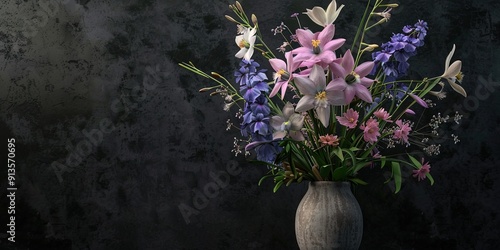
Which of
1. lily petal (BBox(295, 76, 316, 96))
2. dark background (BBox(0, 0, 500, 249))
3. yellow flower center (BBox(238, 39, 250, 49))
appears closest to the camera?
lily petal (BBox(295, 76, 316, 96))

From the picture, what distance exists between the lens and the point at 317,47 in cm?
122

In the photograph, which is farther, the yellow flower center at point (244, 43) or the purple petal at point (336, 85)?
the yellow flower center at point (244, 43)

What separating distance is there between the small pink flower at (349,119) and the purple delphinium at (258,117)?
0.45 feet

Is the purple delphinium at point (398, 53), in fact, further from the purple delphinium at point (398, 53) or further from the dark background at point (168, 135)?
the dark background at point (168, 135)

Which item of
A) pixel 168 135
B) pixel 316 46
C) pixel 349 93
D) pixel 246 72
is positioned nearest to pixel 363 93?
pixel 349 93

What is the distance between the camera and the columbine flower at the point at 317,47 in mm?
1207

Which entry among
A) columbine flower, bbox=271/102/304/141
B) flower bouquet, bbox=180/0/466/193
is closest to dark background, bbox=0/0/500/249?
flower bouquet, bbox=180/0/466/193

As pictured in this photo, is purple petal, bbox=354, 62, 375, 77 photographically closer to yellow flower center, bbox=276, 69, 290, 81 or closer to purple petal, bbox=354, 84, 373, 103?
purple petal, bbox=354, 84, 373, 103

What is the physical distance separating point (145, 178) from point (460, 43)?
1.13 metres

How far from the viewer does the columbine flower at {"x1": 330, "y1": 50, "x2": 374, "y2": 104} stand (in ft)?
3.95

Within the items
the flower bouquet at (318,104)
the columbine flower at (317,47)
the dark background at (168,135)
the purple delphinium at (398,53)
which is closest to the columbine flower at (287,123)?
the flower bouquet at (318,104)

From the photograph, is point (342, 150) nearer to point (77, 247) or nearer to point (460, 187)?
point (460, 187)

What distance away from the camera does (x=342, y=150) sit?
1.27 metres

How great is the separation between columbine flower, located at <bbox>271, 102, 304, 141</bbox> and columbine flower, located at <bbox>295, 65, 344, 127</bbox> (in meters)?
0.03
